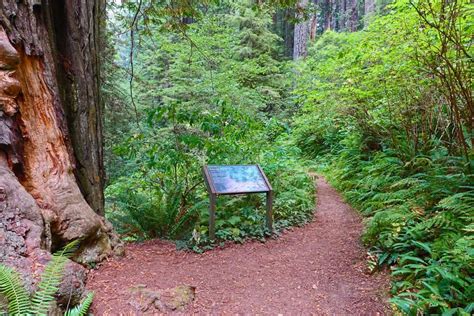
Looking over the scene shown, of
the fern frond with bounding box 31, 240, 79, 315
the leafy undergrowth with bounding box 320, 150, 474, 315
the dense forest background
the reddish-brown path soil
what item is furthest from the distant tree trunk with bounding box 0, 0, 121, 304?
the leafy undergrowth with bounding box 320, 150, 474, 315

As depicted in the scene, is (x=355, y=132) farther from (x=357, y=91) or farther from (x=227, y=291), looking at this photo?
(x=227, y=291)

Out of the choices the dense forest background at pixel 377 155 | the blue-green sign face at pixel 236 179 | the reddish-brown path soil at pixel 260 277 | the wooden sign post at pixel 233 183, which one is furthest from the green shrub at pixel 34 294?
the blue-green sign face at pixel 236 179

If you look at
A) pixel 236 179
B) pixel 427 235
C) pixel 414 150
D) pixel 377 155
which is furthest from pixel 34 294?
pixel 377 155

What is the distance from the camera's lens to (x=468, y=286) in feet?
8.22

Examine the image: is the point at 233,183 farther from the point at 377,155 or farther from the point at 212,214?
the point at 377,155

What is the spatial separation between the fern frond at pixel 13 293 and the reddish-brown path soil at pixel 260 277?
24.7 inches

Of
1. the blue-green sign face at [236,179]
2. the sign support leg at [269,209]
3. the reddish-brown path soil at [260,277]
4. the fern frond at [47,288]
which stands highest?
the blue-green sign face at [236,179]

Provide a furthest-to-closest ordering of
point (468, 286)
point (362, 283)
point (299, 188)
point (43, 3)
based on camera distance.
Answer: point (299, 188)
point (362, 283)
point (43, 3)
point (468, 286)

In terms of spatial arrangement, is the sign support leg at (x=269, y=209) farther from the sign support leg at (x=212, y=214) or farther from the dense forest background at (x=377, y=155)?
the sign support leg at (x=212, y=214)

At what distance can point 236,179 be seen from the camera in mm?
4836

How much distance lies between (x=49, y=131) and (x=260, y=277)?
8.66ft

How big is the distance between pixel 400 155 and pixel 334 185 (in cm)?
226

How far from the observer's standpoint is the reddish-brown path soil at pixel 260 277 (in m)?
2.87

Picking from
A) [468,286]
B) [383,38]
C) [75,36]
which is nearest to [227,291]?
[468,286]
